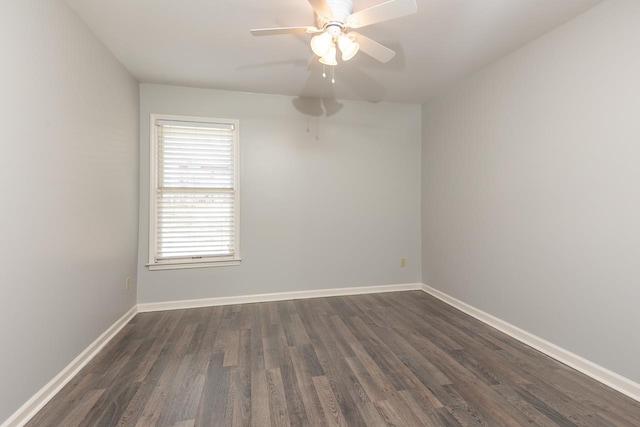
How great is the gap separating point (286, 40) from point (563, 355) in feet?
11.0

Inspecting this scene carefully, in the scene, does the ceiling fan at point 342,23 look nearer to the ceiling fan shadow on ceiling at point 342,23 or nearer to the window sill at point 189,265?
the ceiling fan shadow on ceiling at point 342,23

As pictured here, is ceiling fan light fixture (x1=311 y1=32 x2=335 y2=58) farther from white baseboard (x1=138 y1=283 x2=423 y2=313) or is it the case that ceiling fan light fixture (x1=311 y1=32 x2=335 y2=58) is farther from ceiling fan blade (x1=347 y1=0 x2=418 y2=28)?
white baseboard (x1=138 y1=283 x2=423 y2=313)

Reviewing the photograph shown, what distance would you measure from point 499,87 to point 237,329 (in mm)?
3457

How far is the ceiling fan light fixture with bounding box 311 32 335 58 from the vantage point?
6.03 ft

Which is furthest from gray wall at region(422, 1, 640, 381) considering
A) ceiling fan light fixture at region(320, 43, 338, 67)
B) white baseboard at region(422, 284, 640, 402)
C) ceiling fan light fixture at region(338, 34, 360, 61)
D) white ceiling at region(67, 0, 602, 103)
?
ceiling fan light fixture at region(320, 43, 338, 67)

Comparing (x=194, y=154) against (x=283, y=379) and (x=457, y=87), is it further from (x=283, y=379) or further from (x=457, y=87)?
(x=457, y=87)

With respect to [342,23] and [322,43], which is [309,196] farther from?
[342,23]

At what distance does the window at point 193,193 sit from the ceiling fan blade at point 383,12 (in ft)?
7.00

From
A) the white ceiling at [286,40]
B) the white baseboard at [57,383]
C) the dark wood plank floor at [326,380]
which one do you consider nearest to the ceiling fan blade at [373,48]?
the white ceiling at [286,40]

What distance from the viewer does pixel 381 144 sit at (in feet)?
13.0

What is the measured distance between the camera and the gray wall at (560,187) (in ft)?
6.08

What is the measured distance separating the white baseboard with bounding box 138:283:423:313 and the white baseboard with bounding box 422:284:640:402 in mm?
933

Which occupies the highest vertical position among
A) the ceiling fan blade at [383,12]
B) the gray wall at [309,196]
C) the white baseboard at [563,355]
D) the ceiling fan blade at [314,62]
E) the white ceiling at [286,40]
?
the white ceiling at [286,40]

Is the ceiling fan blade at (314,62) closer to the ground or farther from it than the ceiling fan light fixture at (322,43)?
farther from it
